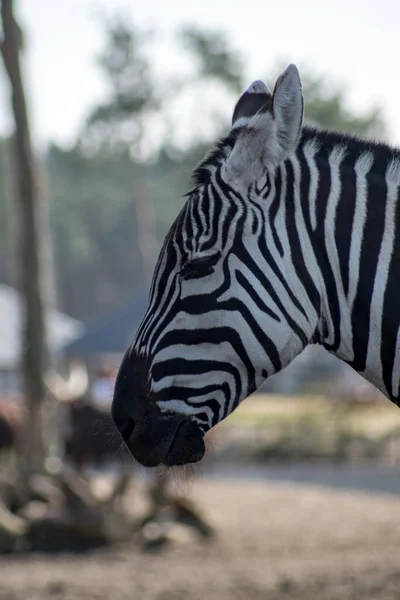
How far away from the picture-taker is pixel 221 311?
9.00 feet

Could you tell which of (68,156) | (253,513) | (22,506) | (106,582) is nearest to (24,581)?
(106,582)

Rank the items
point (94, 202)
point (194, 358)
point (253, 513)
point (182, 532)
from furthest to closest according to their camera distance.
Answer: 1. point (94, 202)
2. point (253, 513)
3. point (182, 532)
4. point (194, 358)

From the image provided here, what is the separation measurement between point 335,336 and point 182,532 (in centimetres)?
967

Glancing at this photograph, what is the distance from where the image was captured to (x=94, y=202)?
71.1 m

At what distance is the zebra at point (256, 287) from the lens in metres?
2.72

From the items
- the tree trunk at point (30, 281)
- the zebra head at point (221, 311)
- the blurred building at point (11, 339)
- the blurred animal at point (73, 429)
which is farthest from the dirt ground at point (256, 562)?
the blurred building at point (11, 339)

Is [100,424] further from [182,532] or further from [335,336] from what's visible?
[182,532]

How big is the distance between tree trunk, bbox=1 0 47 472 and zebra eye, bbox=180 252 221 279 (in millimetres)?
11283

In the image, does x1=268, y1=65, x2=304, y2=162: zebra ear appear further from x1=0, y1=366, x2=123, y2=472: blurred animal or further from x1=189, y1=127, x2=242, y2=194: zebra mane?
x1=0, y1=366, x2=123, y2=472: blurred animal

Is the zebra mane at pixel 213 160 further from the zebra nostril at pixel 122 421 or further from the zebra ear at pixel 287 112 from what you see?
the zebra nostril at pixel 122 421

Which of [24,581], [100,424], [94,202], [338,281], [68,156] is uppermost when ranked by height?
[338,281]

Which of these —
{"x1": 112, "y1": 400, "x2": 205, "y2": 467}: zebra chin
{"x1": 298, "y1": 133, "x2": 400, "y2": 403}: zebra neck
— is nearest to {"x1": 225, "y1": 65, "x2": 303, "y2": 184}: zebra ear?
{"x1": 298, "y1": 133, "x2": 400, "y2": 403}: zebra neck

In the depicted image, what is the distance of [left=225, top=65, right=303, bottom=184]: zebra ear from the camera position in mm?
2652

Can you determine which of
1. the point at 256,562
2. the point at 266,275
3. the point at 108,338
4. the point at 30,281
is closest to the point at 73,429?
the point at 30,281
